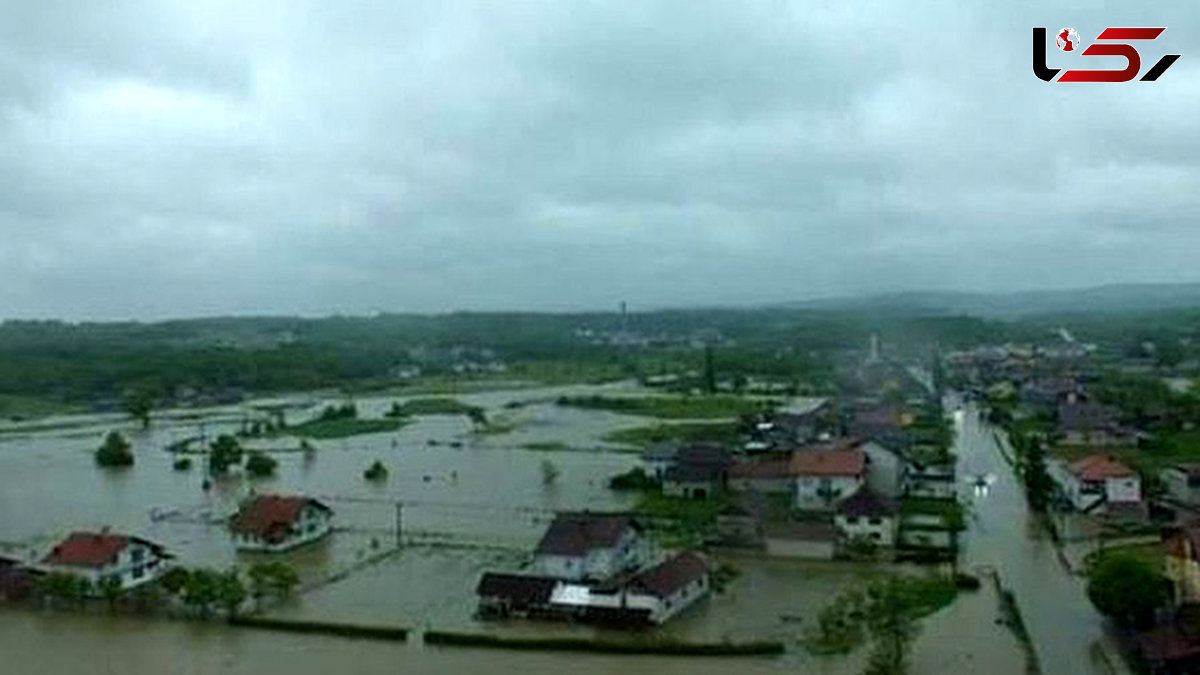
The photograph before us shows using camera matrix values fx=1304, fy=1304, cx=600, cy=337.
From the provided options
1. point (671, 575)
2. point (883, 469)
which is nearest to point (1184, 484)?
point (883, 469)

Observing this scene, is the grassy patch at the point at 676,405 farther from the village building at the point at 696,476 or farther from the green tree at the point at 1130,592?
the green tree at the point at 1130,592

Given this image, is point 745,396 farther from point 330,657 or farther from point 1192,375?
point 330,657

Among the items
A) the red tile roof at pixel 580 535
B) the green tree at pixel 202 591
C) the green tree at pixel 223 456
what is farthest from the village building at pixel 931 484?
the green tree at pixel 223 456

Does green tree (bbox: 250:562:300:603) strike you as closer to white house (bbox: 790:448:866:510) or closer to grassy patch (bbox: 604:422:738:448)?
white house (bbox: 790:448:866:510)

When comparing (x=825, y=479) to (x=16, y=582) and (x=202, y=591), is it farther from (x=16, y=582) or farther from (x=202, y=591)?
(x=16, y=582)

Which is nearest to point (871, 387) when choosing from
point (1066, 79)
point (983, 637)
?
point (983, 637)
